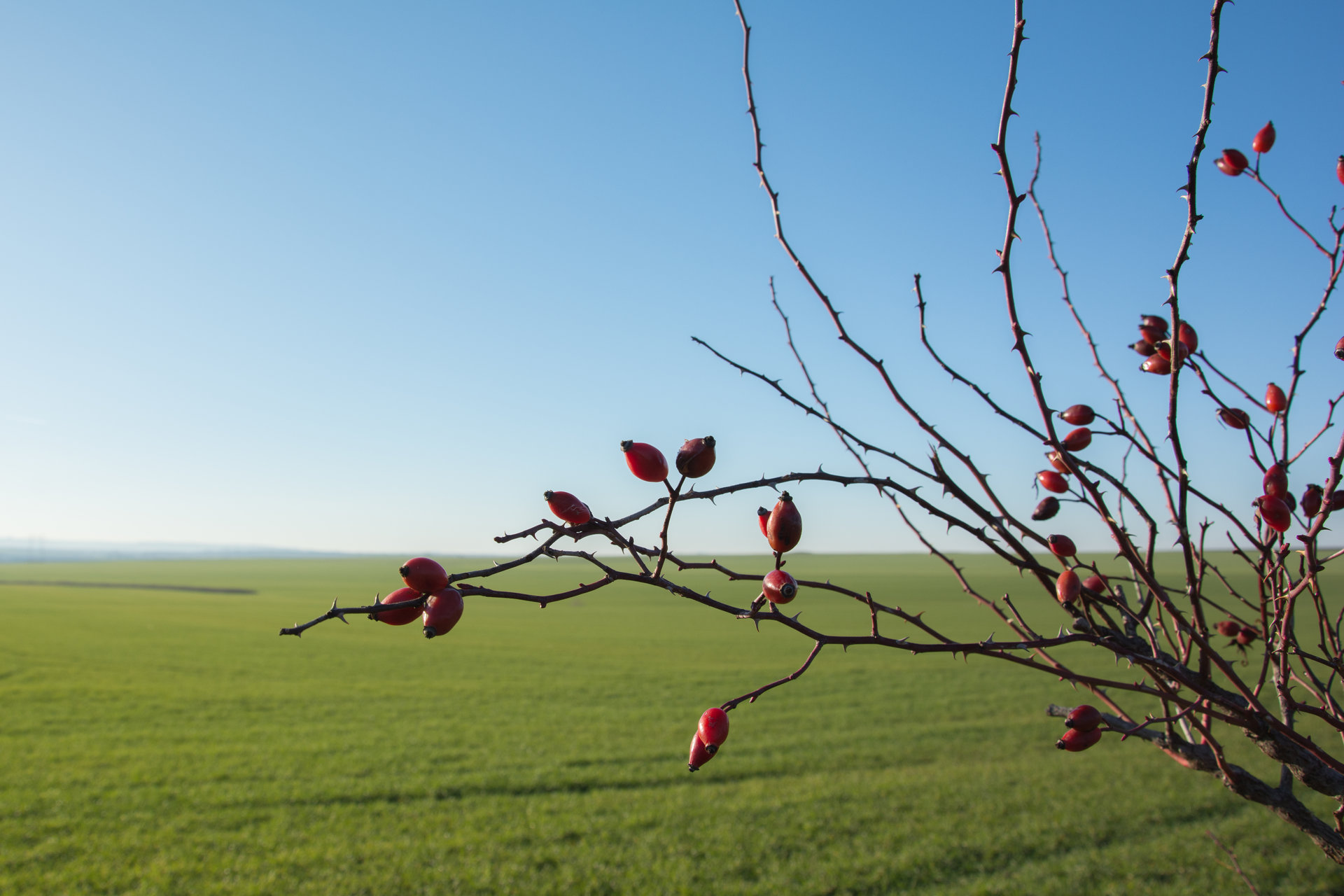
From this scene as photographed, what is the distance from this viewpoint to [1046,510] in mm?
1506

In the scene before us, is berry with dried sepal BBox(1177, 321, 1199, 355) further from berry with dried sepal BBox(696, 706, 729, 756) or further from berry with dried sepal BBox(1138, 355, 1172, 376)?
berry with dried sepal BBox(696, 706, 729, 756)

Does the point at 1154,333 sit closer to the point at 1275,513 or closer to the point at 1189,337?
the point at 1189,337

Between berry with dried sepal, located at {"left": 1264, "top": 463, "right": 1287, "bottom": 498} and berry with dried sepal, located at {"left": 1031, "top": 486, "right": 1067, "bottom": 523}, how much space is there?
0.33 metres

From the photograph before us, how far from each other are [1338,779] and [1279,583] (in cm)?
39

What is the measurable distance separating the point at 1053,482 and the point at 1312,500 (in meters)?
0.43

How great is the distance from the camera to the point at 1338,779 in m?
1.18

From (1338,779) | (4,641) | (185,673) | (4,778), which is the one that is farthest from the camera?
(4,641)

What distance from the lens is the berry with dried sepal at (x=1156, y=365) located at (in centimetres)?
145

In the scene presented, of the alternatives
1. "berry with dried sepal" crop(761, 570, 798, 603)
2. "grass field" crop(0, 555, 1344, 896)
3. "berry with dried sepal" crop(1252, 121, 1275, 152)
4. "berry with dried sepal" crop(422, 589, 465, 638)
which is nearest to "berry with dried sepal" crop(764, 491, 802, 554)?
"berry with dried sepal" crop(761, 570, 798, 603)

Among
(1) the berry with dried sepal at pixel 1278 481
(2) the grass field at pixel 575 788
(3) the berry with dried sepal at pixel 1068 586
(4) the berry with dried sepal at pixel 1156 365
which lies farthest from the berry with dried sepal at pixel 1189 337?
(2) the grass field at pixel 575 788

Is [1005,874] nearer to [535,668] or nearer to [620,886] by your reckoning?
[620,886]

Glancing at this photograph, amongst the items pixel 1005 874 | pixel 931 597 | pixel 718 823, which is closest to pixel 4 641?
pixel 718 823

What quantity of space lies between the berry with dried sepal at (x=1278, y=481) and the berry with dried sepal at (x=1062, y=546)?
1.08 feet

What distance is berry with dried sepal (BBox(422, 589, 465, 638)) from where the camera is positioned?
0.89 meters
